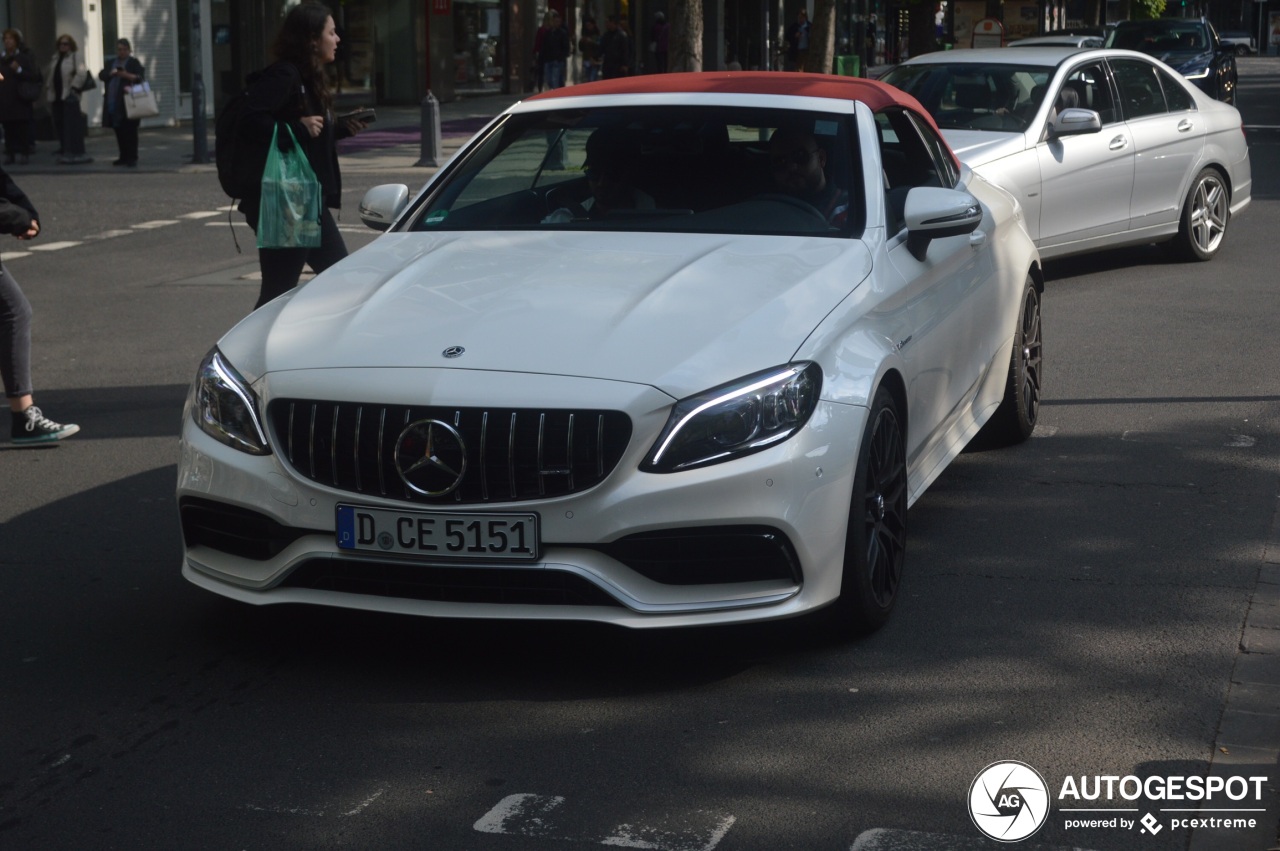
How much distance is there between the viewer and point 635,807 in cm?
374

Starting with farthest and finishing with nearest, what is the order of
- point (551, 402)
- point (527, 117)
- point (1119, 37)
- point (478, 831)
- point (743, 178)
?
point (1119, 37) → point (527, 117) → point (743, 178) → point (551, 402) → point (478, 831)

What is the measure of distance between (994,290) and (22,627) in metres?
3.59

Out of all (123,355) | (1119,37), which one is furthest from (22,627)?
(1119,37)

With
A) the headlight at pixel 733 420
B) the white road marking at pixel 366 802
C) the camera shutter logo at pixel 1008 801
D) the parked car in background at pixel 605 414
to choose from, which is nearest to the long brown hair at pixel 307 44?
the parked car in background at pixel 605 414

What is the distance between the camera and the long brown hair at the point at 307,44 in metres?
7.74

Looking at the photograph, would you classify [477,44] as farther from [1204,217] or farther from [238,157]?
[238,157]

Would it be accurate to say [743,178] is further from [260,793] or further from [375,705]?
[260,793]

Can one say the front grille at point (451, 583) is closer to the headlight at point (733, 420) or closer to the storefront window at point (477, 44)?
the headlight at point (733, 420)

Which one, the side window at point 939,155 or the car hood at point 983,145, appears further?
the car hood at point 983,145

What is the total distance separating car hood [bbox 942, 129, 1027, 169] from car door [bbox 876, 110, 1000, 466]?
13.3 ft

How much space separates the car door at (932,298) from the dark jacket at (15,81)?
1785 cm

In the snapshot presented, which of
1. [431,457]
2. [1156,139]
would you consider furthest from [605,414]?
A: [1156,139]

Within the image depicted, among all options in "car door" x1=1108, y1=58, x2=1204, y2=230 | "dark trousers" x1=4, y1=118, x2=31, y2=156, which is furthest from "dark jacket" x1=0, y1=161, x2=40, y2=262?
"dark trousers" x1=4, y1=118, x2=31, y2=156

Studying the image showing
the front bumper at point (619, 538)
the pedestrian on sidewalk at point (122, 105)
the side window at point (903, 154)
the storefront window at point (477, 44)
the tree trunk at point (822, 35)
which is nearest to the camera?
the front bumper at point (619, 538)
